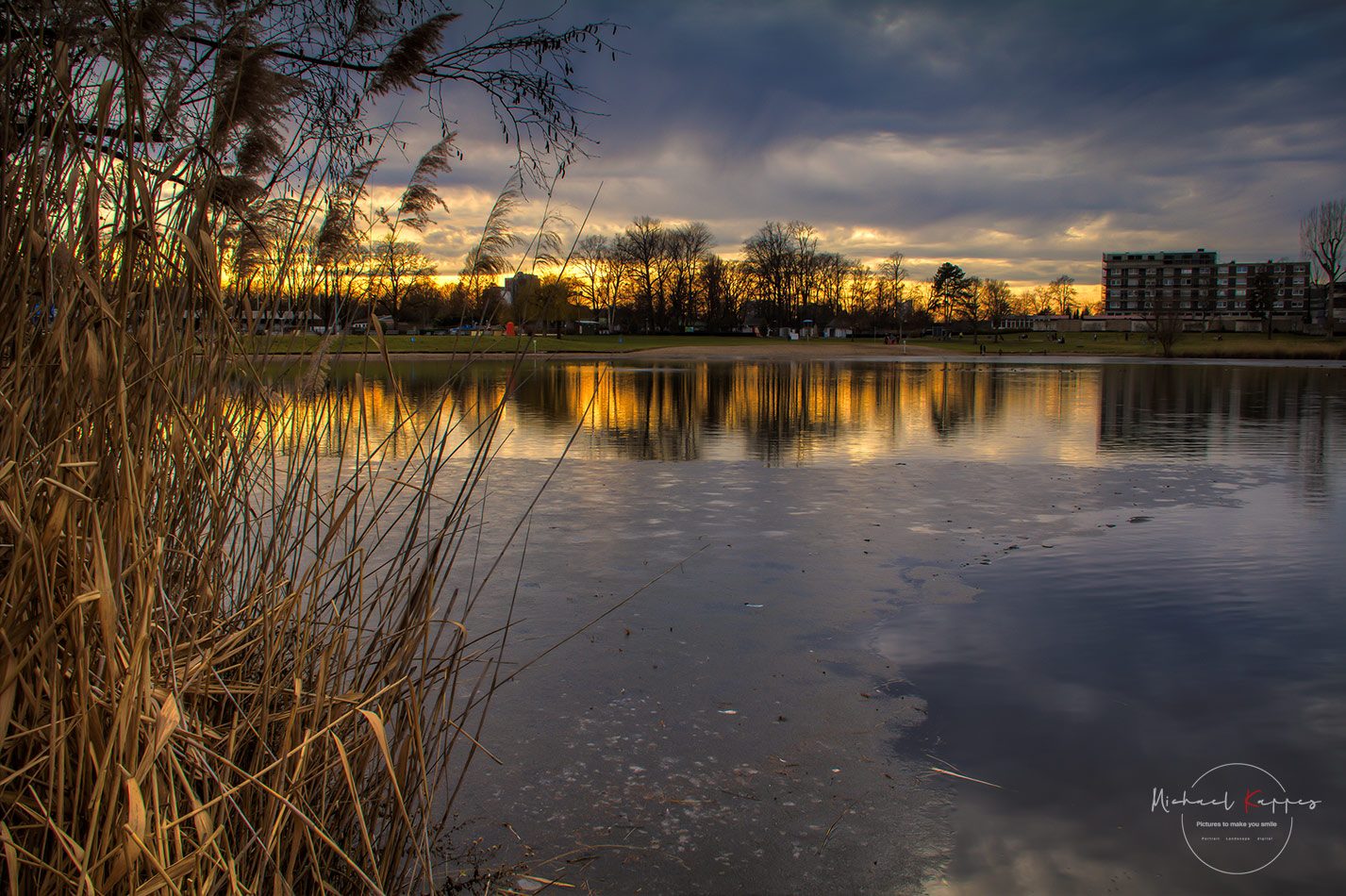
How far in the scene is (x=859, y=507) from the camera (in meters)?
8.34

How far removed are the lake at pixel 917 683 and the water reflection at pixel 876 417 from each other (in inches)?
52.8

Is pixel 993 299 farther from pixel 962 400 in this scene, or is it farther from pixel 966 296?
pixel 962 400

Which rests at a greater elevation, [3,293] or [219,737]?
[3,293]

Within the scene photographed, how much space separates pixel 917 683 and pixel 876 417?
13.3m

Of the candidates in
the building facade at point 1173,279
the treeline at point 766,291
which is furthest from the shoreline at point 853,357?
the building facade at point 1173,279

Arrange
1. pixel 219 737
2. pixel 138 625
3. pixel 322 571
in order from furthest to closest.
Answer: pixel 322 571
pixel 219 737
pixel 138 625

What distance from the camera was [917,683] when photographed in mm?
4348

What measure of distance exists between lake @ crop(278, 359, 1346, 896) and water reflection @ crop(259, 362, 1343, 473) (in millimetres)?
1342

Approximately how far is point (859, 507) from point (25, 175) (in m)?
7.23

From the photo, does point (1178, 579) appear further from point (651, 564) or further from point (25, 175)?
point (25, 175)

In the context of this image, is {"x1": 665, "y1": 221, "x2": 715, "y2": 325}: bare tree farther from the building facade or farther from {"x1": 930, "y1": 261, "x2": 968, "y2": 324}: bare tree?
the building facade

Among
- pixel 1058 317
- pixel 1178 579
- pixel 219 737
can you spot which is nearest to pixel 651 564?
pixel 1178 579

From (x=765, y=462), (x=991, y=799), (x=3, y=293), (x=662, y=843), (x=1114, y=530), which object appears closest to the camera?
(x=3, y=293)

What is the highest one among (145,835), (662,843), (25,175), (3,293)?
(25,175)
